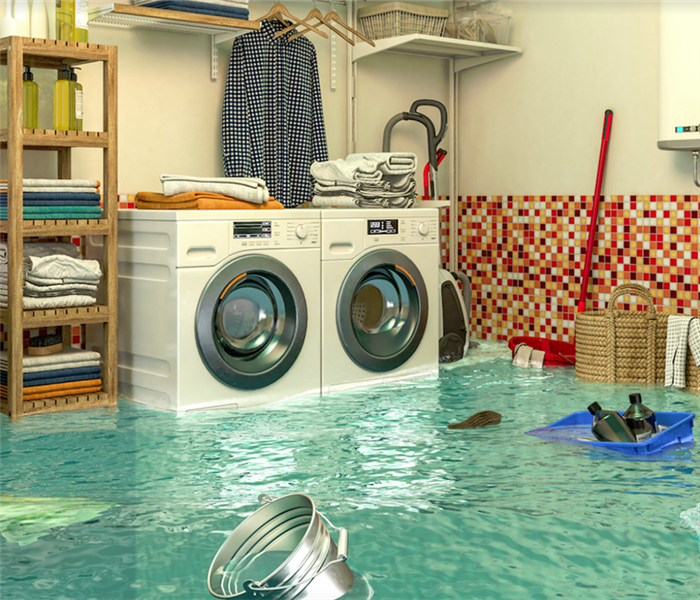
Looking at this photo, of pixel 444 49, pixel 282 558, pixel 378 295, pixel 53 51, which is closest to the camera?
pixel 282 558

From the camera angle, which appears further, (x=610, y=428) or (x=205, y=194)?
(x=205, y=194)

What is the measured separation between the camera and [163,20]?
4.06 metres

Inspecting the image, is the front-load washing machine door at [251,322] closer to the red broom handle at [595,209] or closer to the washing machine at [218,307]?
→ the washing machine at [218,307]

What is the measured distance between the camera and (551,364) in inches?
181

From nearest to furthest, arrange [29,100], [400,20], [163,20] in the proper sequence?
[29,100]
[163,20]
[400,20]

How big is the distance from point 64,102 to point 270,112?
1.26 m

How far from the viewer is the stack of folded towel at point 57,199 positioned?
3.40 metres

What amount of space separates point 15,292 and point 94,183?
555 mm

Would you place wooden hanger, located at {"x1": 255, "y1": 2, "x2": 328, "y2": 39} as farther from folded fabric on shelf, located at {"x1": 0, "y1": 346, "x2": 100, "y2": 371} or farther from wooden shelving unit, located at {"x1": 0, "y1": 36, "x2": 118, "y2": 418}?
folded fabric on shelf, located at {"x1": 0, "y1": 346, "x2": 100, "y2": 371}

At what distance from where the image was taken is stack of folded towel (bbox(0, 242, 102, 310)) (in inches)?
135

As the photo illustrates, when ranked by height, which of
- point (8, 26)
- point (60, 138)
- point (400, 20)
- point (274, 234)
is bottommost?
point (274, 234)

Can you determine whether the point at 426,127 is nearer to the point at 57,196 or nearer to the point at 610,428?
the point at 57,196

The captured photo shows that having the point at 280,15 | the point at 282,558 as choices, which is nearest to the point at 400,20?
the point at 280,15

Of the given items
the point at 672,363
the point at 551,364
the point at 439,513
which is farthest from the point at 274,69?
the point at 439,513
